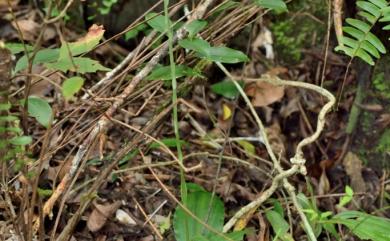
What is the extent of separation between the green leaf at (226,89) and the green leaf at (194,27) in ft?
2.43

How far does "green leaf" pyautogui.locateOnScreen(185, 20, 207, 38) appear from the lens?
1681 mm

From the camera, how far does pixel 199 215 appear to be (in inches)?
75.6

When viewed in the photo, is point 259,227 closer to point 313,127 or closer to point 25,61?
point 313,127

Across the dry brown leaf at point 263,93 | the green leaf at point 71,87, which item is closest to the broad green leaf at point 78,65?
the green leaf at point 71,87

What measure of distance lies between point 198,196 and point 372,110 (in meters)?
0.83

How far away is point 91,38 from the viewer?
58.2 inches

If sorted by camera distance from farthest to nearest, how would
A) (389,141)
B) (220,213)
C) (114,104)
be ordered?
(389,141)
(220,213)
(114,104)

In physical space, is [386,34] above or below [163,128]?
above

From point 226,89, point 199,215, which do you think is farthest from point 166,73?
point 226,89

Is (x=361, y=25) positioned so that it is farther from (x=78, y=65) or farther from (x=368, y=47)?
(x=78, y=65)

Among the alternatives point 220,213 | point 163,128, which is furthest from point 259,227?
point 163,128

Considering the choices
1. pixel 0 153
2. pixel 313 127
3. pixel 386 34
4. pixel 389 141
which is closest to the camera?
pixel 0 153

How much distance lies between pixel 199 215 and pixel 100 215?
33 cm

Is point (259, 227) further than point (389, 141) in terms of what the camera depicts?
No
